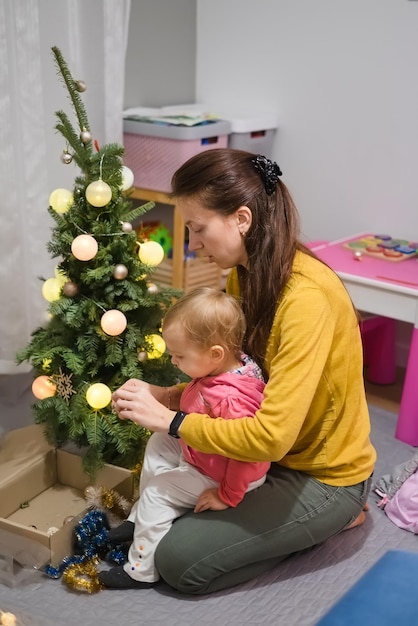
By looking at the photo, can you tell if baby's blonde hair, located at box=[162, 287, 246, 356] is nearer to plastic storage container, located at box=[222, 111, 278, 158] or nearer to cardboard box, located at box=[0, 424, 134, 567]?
cardboard box, located at box=[0, 424, 134, 567]

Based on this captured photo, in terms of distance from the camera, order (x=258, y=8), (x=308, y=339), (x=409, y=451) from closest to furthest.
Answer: (x=308, y=339)
(x=409, y=451)
(x=258, y=8)

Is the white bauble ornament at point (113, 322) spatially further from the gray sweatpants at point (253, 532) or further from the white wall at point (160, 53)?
the white wall at point (160, 53)

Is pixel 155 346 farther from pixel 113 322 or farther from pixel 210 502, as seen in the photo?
pixel 210 502

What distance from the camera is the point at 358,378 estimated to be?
4.81ft

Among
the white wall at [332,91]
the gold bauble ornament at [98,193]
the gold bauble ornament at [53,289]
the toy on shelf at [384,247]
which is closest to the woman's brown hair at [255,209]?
the gold bauble ornament at [98,193]

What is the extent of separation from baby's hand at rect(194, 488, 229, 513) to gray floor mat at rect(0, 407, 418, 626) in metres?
0.18

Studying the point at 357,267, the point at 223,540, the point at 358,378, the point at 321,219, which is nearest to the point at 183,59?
the point at 321,219

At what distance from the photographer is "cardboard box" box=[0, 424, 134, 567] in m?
1.63

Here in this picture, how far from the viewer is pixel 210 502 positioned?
4.65 ft

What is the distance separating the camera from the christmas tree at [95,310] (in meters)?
1.54

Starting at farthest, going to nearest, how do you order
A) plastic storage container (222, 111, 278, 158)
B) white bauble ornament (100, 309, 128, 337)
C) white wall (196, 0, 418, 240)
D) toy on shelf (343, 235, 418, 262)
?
plastic storage container (222, 111, 278, 158), white wall (196, 0, 418, 240), toy on shelf (343, 235, 418, 262), white bauble ornament (100, 309, 128, 337)

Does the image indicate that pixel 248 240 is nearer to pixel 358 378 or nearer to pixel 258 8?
pixel 358 378

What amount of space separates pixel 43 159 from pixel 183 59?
978 mm

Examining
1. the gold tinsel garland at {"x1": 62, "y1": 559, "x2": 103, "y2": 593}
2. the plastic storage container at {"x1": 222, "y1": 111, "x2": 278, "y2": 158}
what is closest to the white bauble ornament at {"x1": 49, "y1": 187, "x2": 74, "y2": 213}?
the gold tinsel garland at {"x1": 62, "y1": 559, "x2": 103, "y2": 593}
